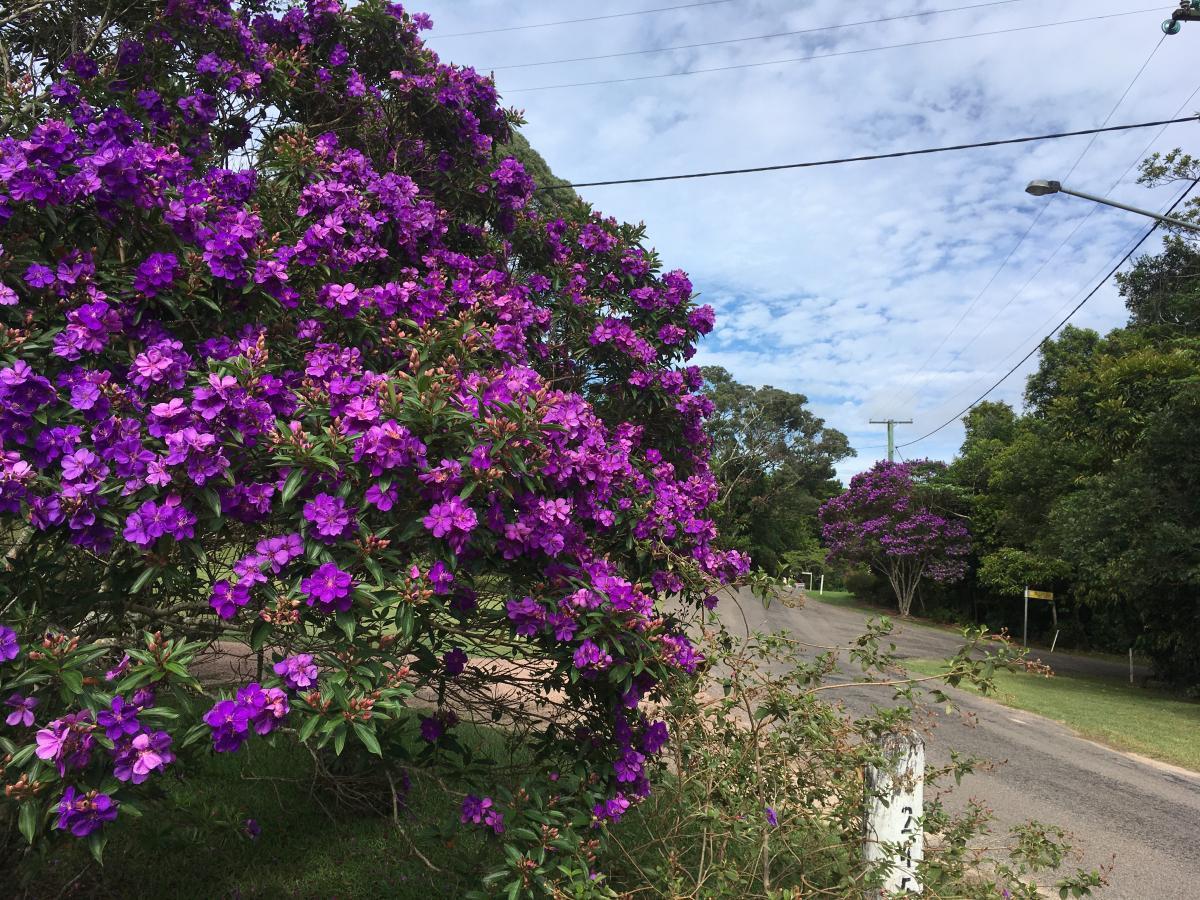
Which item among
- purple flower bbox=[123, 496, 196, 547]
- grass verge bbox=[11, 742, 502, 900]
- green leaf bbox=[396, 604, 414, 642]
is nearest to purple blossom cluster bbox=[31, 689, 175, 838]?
purple flower bbox=[123, 496, 196, 547]

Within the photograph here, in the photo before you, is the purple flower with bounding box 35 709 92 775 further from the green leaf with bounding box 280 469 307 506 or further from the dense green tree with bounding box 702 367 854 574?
the dense green tree with bounding box 702 367 854 574

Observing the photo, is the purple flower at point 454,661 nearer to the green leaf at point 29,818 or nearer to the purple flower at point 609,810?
the purple flower at point 609,810

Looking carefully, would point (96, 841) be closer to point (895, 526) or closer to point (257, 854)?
point (257, 854)

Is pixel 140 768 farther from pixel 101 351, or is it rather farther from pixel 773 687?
pixel 773 687

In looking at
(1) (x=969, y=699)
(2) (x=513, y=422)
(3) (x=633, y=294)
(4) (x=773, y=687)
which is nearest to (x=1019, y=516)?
(1) (x=969, y=699)

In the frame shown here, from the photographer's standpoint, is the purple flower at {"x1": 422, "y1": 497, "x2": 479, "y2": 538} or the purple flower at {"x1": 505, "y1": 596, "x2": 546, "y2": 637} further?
the purple flower at {"x1": 505, "y1": 596, "x2": 546, "y2": 637}

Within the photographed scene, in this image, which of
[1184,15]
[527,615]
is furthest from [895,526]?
[527,615]

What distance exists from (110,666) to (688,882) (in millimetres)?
2204

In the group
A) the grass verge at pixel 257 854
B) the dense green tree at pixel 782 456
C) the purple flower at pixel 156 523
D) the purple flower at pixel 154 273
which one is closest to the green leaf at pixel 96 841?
the purple flower at pixel 156 523

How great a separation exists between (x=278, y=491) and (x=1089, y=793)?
723 cm

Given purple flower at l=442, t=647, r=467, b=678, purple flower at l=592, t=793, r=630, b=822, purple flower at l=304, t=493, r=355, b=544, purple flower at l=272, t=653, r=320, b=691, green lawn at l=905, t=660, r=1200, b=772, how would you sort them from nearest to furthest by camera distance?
→ purple flower at l=272, t=653, r=320, b=691 < purple flower at l=304, t=493, r=355, b=544 < purple flower at l=592, t=793, r=630, b=822 < purple flower at l=442, t=647, r=467, b=678 < green lawn at l=905, t=660, r=1200, b=772

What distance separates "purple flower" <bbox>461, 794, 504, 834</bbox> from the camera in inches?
94.3

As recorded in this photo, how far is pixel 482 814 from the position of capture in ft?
7.94

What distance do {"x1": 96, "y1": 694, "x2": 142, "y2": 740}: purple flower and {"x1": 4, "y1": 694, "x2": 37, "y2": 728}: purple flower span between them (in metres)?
0.18
